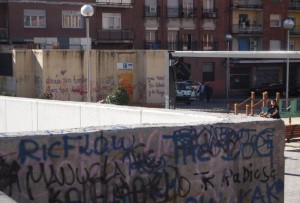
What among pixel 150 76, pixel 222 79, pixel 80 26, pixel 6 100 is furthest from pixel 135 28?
pixel 6 100

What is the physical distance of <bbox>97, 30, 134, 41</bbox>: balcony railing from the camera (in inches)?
1716

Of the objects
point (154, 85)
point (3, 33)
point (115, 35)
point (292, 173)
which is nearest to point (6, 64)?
point (3, 33)

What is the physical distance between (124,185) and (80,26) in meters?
36.6

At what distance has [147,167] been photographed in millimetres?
6867

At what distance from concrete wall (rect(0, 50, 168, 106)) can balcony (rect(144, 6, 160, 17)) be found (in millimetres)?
13647

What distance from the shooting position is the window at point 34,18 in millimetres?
39812

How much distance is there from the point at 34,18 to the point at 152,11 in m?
11.0

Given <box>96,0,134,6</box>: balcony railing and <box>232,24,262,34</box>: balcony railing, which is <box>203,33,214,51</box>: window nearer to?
<box>232,24,262,34</box>: balcony railing

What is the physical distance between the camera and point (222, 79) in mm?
49625

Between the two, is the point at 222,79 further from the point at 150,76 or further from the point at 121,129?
the point at 121,129

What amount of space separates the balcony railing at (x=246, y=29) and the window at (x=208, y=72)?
397 centimetres

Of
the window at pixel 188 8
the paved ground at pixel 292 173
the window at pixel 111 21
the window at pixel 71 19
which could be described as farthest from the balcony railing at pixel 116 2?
the paved ground at pixel 292 173

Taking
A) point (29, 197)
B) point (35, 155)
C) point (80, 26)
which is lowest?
point (29, 197)

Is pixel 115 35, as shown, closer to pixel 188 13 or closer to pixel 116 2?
pixel 116 2
